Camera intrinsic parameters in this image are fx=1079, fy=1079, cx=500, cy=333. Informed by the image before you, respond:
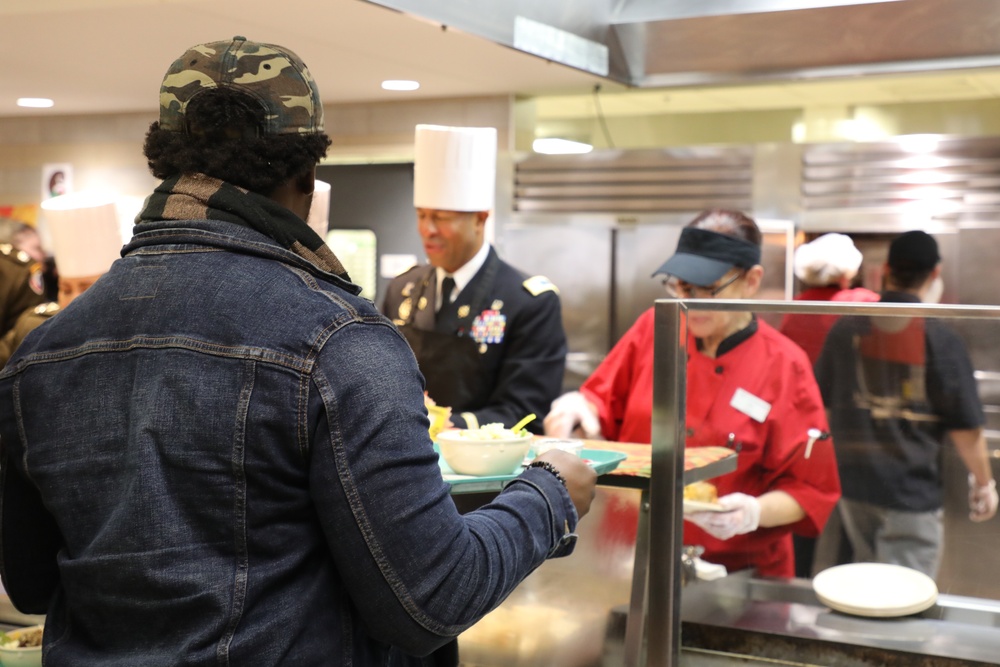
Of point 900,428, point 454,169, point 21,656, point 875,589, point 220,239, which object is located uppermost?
point 454,169

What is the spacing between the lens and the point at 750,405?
159cm

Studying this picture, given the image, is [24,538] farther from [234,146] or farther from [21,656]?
[21,656]

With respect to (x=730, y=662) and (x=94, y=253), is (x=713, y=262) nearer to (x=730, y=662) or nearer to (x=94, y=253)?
(x=730, y=662)

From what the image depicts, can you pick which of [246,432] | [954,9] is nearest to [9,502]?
[246,432]

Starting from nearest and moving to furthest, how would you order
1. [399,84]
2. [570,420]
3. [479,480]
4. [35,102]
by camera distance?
[479,480] → [570,420] → [399,84] → [35,102]

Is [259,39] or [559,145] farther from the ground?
[259,39]

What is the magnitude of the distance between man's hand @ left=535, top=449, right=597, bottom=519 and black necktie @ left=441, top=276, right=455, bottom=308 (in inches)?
68.9

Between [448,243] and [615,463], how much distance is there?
56.3 inches

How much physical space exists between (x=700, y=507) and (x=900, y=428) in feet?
0.98

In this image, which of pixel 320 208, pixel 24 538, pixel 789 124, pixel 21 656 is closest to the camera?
pixel 24 538

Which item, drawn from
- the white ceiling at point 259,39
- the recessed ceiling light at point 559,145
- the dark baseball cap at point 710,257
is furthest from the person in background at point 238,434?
the recessed ceiling light at point 559,145

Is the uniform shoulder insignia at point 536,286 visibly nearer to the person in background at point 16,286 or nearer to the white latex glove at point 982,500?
the white latex glove at point 982,500

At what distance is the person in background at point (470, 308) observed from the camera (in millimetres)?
2740

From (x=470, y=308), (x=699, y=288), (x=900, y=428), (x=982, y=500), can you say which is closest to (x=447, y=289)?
(x=470, y=308)
